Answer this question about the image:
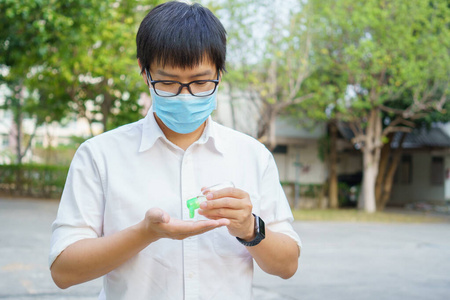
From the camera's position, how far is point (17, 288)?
627cm

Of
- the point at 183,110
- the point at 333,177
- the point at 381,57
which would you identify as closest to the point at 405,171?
the point at 333,177

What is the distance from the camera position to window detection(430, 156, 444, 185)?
2698 cm

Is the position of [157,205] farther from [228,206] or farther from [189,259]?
[228,206]

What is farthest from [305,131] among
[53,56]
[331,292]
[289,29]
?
[331,292]

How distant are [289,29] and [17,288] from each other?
14.3 metres

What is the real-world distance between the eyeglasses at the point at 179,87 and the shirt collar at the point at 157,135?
12 centimetres

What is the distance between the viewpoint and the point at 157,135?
182 centimetres

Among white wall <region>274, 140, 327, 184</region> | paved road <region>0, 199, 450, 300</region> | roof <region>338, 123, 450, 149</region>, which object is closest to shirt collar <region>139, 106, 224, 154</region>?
paved road <region>0, 199, 450, 300</region>

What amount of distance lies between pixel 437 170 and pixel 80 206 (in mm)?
27901

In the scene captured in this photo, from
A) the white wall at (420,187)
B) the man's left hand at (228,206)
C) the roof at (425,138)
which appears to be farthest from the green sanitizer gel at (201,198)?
the white wall at (420,187)

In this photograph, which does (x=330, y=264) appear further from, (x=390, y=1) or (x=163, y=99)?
(x=390, y=1)

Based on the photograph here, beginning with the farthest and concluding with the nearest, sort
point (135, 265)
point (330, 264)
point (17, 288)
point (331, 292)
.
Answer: point (330, 264) < point (331, 292) < point (17, 288) < point (135, 265)

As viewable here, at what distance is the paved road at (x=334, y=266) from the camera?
21.6ft

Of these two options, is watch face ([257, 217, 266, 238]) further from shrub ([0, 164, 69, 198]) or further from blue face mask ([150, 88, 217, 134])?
shrub ([0, 164, 69, 198])
